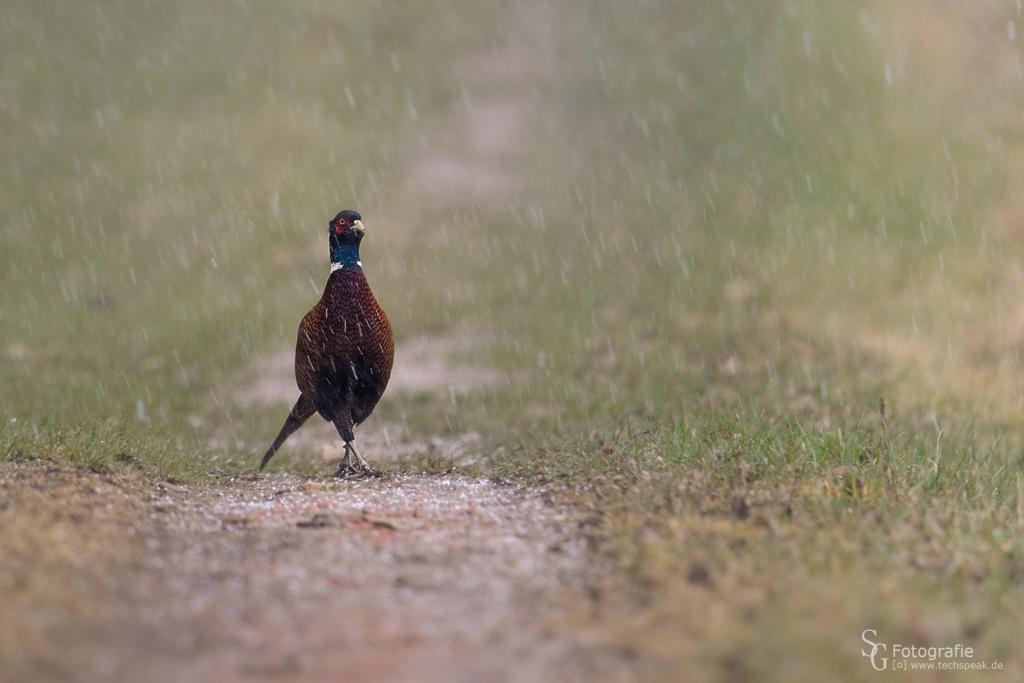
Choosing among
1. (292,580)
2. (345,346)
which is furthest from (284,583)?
(345,346)

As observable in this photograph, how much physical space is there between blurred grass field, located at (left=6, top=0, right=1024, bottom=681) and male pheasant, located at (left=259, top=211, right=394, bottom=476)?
0.62 meters

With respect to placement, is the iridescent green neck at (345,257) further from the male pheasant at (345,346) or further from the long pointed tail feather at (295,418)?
the long pointed tail feather at (295,418)

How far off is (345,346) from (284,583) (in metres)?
2.43

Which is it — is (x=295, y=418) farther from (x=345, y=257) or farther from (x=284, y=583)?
(x=284, y=583)

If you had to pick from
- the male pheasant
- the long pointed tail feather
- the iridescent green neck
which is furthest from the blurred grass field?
the iridescent green neck

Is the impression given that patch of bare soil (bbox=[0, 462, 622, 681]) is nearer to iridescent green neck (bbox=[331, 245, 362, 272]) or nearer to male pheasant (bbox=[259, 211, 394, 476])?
male pheasant (bbox=[259, 211, 394, 476])

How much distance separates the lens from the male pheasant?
5.57 metres

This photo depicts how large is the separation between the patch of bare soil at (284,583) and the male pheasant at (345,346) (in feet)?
3.50

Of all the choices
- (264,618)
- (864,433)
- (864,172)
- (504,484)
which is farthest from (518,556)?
(864,172)

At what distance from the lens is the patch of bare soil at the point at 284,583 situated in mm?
2645

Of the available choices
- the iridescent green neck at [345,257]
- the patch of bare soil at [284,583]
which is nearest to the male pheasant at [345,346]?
the iridescent green neck at [345,257]

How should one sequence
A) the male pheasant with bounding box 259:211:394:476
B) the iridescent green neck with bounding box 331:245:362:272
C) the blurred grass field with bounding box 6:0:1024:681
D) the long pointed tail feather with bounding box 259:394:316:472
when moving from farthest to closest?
the long pointed tail feather with bounding box 259:394:316:472 → the iridescent green neck with bounding box 331:245:362:272 → the male pheasant with bounding box 259:211:394:476 → the blurred grass field with bounding box 6:0:1024:681

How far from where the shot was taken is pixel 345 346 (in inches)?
219

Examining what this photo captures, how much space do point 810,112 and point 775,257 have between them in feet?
15.0
